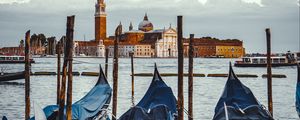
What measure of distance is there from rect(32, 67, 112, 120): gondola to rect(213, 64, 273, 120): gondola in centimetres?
193

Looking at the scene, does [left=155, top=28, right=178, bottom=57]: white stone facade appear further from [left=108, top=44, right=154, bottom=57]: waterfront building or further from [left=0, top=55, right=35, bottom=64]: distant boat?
[left=0, top=55, right=35, bottom=64]: distant boat

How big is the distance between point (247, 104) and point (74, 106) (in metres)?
2.54

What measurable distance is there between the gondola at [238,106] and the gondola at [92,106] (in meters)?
1.93

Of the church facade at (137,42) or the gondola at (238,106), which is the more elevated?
the church facade at (137,42)

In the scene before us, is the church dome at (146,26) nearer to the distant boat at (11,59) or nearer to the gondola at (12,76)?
the distant boat at (11,59)

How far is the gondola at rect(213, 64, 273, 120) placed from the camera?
844 centimetres

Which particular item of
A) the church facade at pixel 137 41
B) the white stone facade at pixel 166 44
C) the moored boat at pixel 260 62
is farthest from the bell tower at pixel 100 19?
the moored boat at pixel 260 62

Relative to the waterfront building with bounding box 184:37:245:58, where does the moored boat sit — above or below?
below

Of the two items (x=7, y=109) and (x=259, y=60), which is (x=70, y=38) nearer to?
(x=7, y=109)

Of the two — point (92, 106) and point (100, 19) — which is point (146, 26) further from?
point (92, 106)

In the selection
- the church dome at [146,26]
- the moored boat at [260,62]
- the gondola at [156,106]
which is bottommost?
the gondola at [156,106]

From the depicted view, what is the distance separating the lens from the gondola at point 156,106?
8.70 m

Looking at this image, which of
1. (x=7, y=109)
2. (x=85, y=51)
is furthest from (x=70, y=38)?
(x=85, y=51)

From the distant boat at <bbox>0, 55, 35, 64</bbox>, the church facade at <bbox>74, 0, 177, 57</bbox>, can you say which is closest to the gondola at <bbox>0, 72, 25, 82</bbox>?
the distant boat at <bbox>0, 55, 35, 64</bbox>
